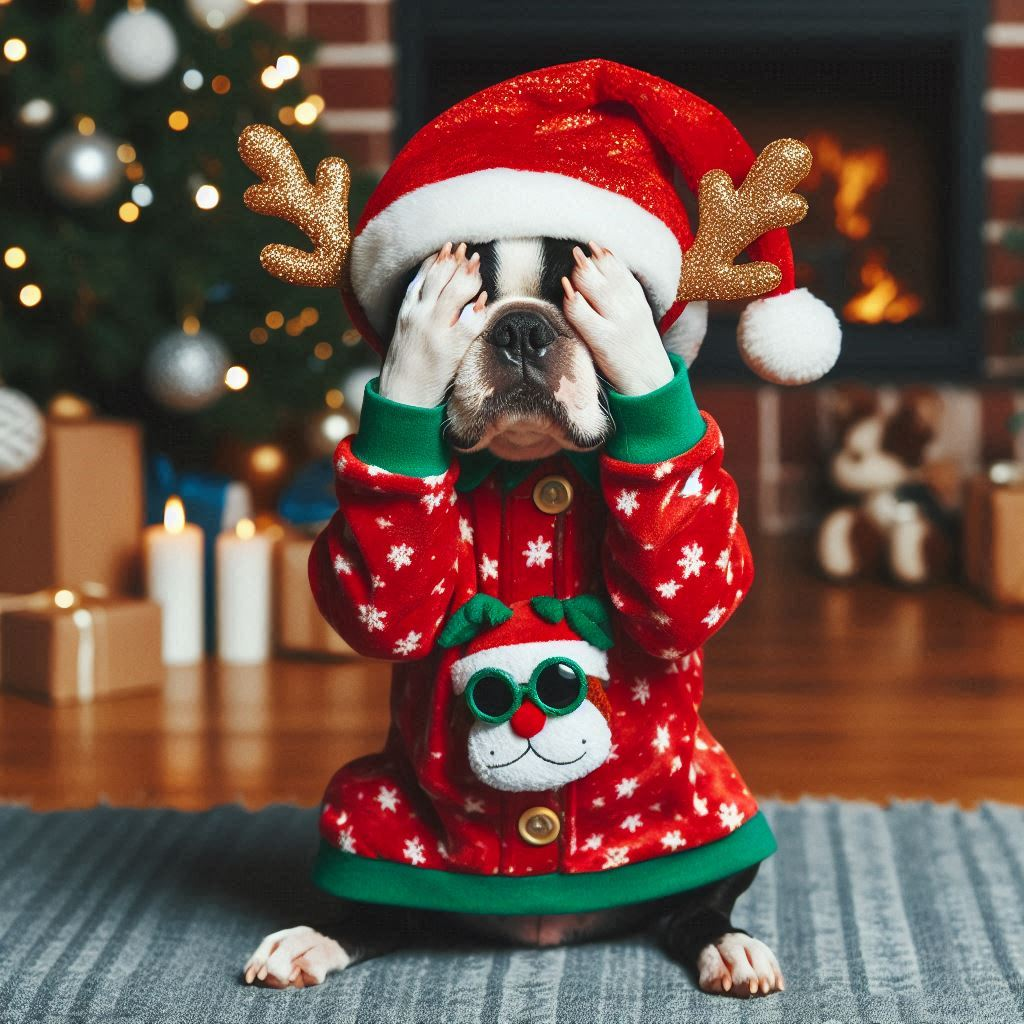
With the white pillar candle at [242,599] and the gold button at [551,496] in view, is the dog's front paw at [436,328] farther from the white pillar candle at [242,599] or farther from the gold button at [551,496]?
the white pillar candle at [242,599]

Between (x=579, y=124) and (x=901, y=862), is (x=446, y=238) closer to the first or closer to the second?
(x=579, y=124)

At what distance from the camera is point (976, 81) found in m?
2.89

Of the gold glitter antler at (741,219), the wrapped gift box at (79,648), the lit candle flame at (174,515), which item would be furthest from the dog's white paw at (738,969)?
the lit candle flame at (174,515)

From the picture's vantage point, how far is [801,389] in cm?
300

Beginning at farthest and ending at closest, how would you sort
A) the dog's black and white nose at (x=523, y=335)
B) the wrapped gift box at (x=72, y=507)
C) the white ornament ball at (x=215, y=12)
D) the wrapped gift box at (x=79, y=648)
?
the white ornament ball at (x=215, y=12) → the wrapped gift box at (x=72, y=507) → the wrapped gift box at (x=79, y=648) → the dog's black and white nose at (x=523, y=335)

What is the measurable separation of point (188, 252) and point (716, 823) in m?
1.38

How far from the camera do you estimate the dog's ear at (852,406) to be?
273 centimetres

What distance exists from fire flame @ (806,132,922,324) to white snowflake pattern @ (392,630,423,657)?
2301 mm

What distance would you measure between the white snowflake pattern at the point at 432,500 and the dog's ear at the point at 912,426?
6.24 feet

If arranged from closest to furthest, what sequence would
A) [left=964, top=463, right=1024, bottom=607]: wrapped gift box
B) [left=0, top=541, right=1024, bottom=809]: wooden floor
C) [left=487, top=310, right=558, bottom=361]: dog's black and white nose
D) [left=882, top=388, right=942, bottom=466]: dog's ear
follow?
[left=487, top=310, right=558, bottom=361]: dog's black and white nose, [left=0, top=541, right=1024, bottom=809]: wooden floor, [left=964, top=463, right=1024, bottom=607]: wrapped gift box, [left=882, top=388, right=942, bottom=466]: dog's ear

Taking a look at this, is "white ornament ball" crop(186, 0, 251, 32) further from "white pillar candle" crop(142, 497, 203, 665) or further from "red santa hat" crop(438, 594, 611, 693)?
"red santa hat" crop(438, 594, 611, 693)

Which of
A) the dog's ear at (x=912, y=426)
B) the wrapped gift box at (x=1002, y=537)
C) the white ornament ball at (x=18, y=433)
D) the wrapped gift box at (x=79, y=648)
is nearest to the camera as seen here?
the wrapped gift box at (x=79, y=648)

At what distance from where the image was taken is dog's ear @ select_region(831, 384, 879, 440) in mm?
2729

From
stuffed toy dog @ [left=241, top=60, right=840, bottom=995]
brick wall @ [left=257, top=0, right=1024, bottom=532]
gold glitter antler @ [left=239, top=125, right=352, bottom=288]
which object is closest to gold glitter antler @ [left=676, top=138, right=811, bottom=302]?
stuffed toy dog @ [left=241, top=60, right=840, bottom=995]
